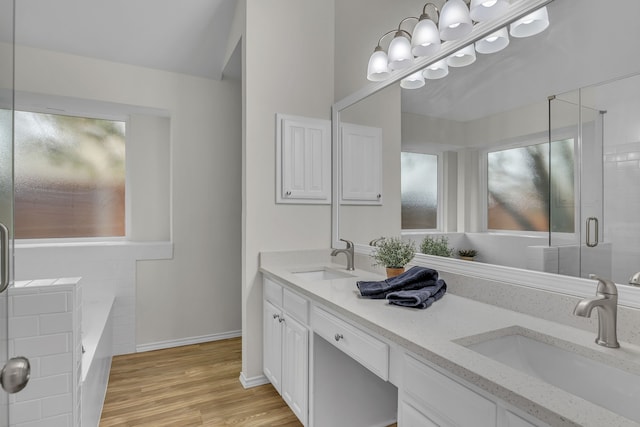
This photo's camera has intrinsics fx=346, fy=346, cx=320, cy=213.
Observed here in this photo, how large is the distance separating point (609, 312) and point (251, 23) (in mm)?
2507

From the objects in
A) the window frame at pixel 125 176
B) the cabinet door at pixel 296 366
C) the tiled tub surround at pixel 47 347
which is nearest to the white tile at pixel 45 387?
the tiled tub surround at pixel 47 347

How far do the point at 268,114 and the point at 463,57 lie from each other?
4.39 feet

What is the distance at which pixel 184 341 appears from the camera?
3.21 meters

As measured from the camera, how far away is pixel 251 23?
7.89ft

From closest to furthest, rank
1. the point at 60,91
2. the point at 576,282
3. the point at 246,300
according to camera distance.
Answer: the point at 576,282, the point at 246,300, the point at 60,91

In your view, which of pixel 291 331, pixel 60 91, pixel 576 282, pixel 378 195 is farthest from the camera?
pixel 60 91

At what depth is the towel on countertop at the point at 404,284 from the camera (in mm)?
1556

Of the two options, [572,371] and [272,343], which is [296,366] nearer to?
[272,343]

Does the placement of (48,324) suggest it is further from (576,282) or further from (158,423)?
(576,282)

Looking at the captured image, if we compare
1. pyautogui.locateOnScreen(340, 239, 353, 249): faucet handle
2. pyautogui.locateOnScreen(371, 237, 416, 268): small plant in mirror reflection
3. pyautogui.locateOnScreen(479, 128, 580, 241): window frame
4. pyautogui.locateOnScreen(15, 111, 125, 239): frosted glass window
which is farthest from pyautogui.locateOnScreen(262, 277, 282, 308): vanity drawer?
pyautogui.locateOnScreen(15, 111, 125, 239): frosted glass window

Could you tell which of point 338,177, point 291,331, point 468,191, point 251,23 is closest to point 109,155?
point 251,23

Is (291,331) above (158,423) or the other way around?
above

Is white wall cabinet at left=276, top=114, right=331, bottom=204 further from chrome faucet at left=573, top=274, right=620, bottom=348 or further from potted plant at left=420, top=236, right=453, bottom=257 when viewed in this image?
chrome faucet at left=573, top=274, right=620, bottom=348

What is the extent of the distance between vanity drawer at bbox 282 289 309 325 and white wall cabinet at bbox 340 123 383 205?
82 cm
